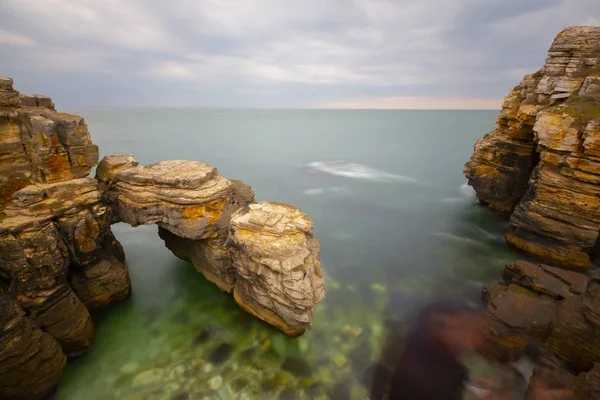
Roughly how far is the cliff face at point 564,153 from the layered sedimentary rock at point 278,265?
47.3 feet

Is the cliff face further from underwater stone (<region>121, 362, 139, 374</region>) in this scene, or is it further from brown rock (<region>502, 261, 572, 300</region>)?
underwater stone (<region>121, 362, 139, 374</region>)

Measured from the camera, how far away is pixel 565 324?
11.4m

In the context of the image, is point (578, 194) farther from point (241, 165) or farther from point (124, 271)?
point (241, 165)

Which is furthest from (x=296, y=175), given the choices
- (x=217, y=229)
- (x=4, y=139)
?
(x=4, y=139)

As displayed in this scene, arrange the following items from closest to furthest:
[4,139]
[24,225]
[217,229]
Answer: [24,225] → [4,139] → [217,229]

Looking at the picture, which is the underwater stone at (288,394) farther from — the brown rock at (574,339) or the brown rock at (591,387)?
the brown rock at (574,339)

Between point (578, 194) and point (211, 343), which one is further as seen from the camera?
point (578, 194)

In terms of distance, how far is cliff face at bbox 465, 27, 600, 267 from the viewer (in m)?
15.3

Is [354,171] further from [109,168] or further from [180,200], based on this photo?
[109,168]

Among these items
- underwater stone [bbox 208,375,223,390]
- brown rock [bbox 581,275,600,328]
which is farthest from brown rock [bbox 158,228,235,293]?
brown rock [bbox 581,275,600,328]

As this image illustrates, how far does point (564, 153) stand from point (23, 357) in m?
25.3

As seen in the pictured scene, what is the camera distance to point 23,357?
9.25 meters

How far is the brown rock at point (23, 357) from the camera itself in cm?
894

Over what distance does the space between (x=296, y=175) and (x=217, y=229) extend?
31.2 metres
